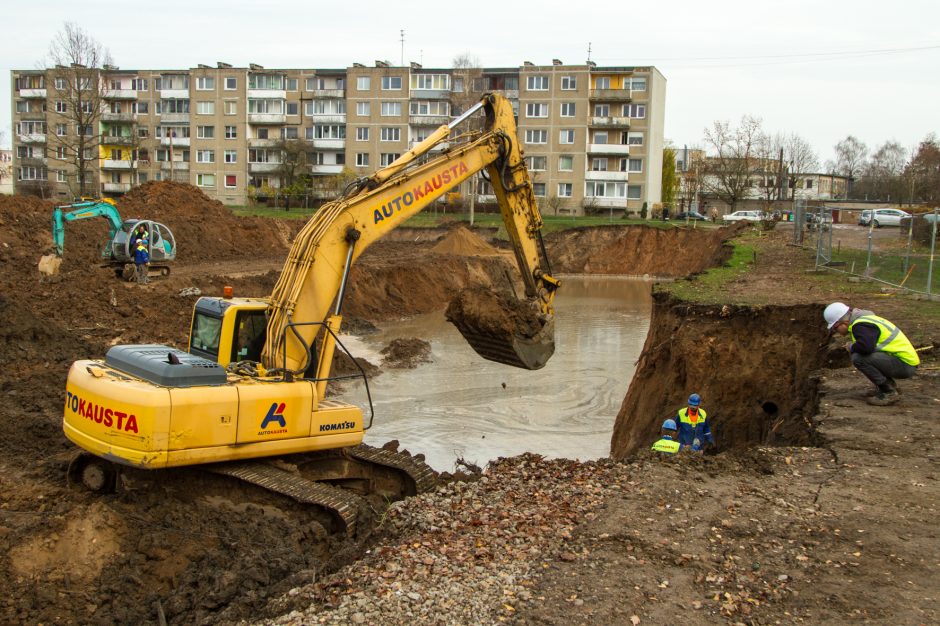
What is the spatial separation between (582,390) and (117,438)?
43.0ft

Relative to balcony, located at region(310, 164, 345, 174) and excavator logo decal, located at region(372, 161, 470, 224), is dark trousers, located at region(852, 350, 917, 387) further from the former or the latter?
balcony, located at region(310, 164, 345, 174)

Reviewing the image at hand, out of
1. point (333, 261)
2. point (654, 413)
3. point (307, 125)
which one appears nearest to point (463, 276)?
point (654, 413)

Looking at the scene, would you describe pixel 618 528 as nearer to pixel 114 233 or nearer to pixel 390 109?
pixel 114 233

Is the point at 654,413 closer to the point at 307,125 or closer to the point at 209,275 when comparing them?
the point at 209,275

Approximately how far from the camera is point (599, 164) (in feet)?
219

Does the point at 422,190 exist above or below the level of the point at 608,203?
below

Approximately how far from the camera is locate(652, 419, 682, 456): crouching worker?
990 cm

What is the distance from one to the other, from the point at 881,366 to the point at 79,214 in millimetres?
22154

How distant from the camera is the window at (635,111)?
2574 inches

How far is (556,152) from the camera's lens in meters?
66.9

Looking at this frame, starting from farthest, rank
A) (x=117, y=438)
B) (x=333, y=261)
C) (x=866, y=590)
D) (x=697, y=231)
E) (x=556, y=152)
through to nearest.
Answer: (x=556, y=152) < (x=697, y=231) < (x=333, y=261) < (x=117, y=438) < (x=866, y=590)

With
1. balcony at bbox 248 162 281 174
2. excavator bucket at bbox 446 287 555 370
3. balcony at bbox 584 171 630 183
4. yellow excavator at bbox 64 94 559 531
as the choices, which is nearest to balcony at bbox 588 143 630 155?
balcony at bbox 584 171 630 183

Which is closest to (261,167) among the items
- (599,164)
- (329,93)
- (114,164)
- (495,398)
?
(329,93)

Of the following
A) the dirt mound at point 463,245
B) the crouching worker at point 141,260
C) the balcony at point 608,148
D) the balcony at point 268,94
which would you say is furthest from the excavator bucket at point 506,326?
the balcony at point 268,94
